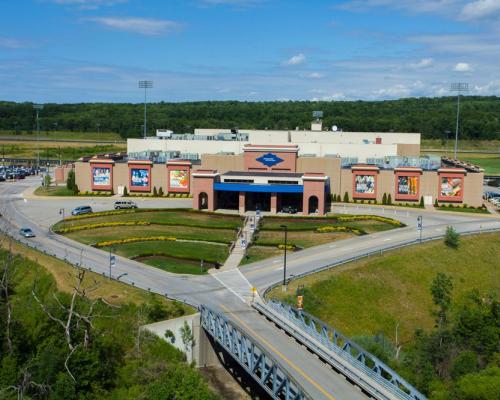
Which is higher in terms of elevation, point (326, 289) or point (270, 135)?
point (270, 135)

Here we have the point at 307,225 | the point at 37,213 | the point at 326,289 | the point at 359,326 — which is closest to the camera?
the point at 359,326

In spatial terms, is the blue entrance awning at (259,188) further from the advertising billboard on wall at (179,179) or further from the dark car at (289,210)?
the advertising billboard on wall at (179,179)

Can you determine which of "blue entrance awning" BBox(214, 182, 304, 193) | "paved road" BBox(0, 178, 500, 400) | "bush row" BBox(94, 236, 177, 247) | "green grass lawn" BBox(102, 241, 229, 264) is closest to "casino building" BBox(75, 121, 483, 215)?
"blue entrance awning" BBox(214, 182, 304, 193)

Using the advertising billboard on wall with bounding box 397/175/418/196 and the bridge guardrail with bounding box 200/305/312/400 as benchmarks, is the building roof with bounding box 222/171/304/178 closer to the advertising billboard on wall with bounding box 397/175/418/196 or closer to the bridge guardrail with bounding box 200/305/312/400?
the advertising billboard on wall with bounding box 397/175/418/196

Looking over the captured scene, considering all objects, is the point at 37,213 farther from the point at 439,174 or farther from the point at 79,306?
the point at 439,174

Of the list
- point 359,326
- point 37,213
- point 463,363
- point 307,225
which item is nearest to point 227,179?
point 307,225

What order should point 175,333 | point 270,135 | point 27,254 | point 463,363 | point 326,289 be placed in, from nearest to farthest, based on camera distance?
1. point 463,363
2. point 175,333
3. point 326,289
4. point 27,254
5. point 270,135

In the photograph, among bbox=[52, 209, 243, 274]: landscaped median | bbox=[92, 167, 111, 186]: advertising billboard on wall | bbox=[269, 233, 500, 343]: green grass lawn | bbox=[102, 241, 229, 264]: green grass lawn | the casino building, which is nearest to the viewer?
bbox=[269, 233, 500, 343]: green grass lawn
